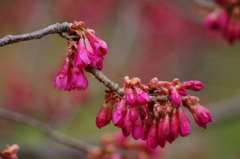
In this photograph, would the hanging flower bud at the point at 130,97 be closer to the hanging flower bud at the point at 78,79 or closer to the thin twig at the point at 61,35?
the thin twig at the point at 61,35

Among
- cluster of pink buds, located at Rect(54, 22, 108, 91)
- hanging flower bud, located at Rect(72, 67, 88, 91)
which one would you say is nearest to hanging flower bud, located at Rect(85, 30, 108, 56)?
cluster of pink buds, located at Rect(54, 22, 108, 91)

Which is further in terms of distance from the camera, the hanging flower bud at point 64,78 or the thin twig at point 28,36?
the hanging flower bud at point 64,78

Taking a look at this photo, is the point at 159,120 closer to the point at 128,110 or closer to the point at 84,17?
the point at 128,110

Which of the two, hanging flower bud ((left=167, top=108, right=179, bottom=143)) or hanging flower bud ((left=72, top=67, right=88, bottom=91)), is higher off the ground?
hanging flower bud ((left=72, top=67, right=88, bottom=91))

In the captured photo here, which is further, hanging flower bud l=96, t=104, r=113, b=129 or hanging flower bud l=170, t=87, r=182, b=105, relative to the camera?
hanging flower bud l=96, t=104, r=113, b=129

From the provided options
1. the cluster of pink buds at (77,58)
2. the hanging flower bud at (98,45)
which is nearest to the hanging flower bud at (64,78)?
the cluster of pink buds at (77,58)

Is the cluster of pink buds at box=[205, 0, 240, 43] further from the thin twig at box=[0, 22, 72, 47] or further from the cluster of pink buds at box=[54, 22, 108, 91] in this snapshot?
the thin twig at box=[0, 22, 72, 47]
